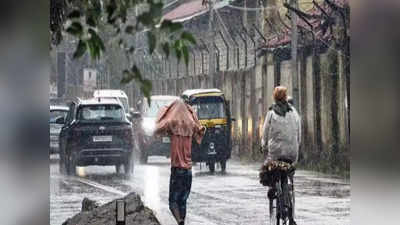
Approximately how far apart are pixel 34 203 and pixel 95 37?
3223 millimetres

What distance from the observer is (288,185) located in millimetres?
8328

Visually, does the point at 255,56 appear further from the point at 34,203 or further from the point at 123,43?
the point at 123,43

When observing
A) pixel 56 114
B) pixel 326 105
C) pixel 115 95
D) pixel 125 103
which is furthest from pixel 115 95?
pixel 326 105

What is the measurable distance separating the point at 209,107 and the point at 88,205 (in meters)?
1.30

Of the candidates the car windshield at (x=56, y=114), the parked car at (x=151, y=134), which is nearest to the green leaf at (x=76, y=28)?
the car windshield at (x=56, y=114)

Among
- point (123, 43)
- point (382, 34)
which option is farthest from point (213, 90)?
point (123, 43)

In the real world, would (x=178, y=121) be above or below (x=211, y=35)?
below

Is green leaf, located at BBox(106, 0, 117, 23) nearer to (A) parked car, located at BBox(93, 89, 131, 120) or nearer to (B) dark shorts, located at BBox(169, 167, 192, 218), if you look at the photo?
(A) parked car, located at BBox(93, 89, 131, 120)

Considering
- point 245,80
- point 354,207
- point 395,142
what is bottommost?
point 354,207

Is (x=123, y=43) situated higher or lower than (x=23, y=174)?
higher

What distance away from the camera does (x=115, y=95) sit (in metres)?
8.19

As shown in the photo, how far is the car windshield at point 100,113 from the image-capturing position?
326 inches

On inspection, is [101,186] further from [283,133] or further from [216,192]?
[283,133]

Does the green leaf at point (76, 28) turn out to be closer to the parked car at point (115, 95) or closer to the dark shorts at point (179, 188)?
the parked car at point (115, 95)
